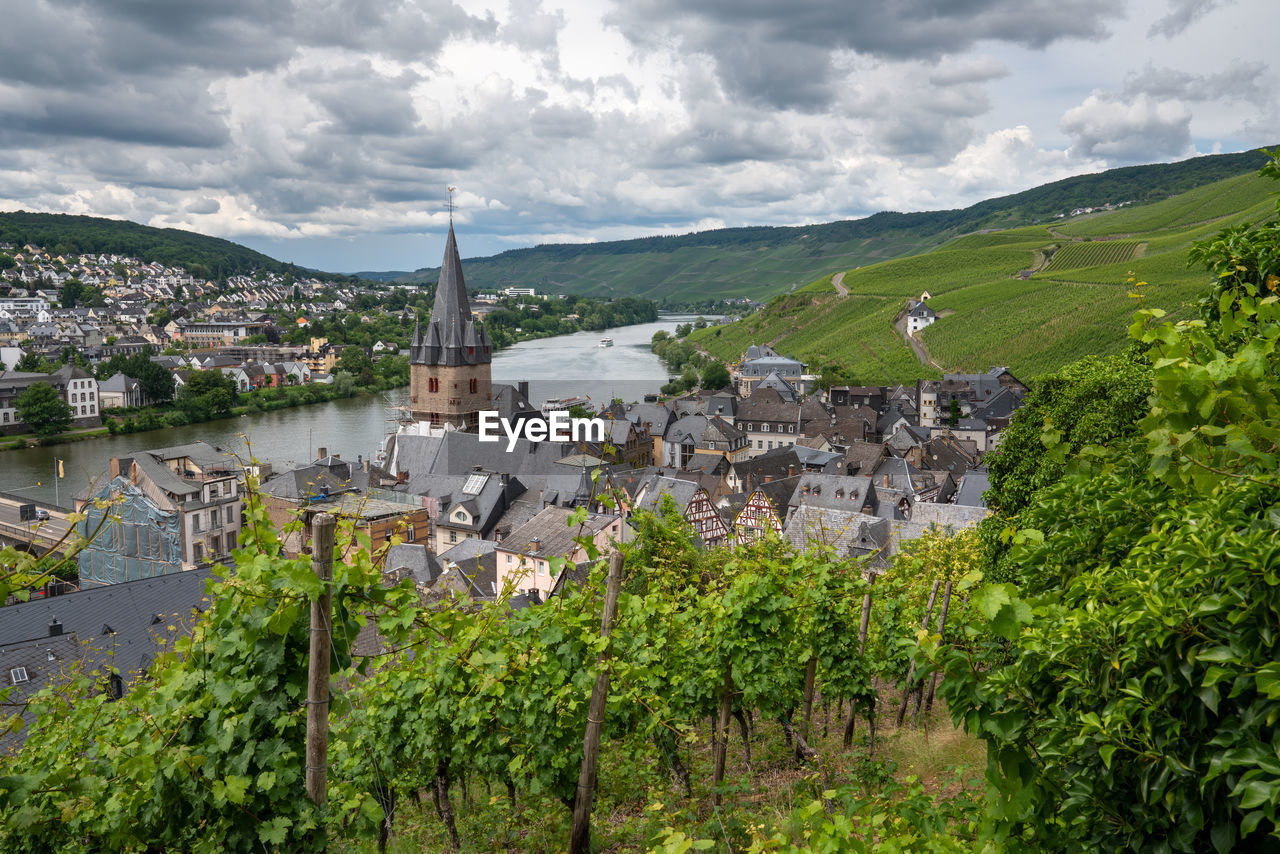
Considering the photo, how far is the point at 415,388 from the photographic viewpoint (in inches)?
1809

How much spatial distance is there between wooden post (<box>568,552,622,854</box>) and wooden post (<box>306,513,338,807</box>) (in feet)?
4.97

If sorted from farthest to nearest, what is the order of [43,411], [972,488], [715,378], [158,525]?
[715,378] < [43,411] < [972,488] < [158,525]

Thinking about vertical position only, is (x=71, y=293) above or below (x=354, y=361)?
above

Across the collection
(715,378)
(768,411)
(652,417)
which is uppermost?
(715,378)

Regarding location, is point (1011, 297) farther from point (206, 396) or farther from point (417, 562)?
point (417, 562)

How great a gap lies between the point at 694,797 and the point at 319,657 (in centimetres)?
425

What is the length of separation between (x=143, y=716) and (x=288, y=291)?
681 ft

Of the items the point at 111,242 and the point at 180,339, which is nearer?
the point at 180,339

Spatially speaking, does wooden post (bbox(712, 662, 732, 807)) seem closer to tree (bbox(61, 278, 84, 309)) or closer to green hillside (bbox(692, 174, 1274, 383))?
green hillside (bbox(692, 174, 1274, 383))

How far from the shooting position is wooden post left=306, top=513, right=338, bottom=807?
327 cm

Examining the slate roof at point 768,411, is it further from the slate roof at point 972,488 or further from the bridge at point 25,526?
the bridge at point 25,526

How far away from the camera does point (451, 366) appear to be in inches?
1745

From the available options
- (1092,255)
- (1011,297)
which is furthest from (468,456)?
(1092,255)

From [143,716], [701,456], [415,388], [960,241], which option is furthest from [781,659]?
[960,241]
